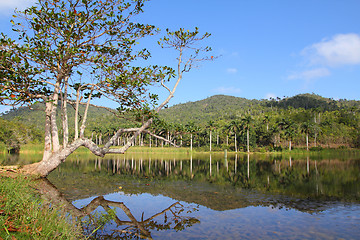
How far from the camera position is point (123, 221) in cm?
1080

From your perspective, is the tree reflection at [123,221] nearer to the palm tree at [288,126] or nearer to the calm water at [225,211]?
the calm water at [225,211]

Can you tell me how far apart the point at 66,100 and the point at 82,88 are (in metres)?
1.24

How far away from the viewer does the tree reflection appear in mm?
9219

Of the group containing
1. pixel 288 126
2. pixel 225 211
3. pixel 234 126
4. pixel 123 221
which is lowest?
pixel 225 211

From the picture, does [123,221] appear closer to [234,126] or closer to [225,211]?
[225,211]

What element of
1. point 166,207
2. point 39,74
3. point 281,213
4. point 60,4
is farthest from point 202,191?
point 60,4

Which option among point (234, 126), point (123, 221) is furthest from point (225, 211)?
point (234, 126)

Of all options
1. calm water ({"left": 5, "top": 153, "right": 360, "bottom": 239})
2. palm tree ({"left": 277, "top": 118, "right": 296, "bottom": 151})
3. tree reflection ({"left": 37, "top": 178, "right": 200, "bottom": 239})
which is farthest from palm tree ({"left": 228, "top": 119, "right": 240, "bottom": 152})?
tree reflection ({"left": 37, "top": 178, "right": 200, "bottom": 239})

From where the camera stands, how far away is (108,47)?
15461 mm

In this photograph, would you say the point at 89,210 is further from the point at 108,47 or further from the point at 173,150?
the point at 173,150

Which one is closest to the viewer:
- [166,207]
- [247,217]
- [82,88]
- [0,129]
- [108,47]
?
[247,217]

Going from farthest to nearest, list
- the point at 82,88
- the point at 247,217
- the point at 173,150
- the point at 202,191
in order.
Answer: the point at 173,150
the point at 202,191
the point at 82,88
the point at 247,217

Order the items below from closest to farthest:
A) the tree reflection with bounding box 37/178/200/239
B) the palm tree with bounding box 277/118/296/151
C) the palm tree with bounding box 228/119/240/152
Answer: the tree reflection with bounding box 37/178/200/239, the palm tree with bounding box 277/118/296/151, the palm tree with bounding box 228/119/240/152

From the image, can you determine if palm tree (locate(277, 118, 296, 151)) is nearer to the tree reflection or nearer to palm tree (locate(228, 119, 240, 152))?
palm tree (locate(228, 119, 240, 152))
